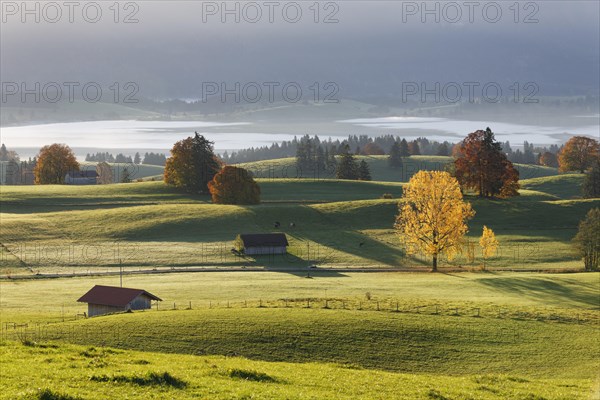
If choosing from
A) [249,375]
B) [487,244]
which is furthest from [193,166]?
[249,375]

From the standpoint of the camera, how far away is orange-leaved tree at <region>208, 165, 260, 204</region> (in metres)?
142

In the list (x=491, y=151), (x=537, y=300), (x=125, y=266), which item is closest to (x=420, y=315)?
(x=537, y=300)

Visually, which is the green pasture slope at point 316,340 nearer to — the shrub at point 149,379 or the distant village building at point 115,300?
the shrub at point 149,379

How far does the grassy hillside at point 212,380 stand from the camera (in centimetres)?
3219

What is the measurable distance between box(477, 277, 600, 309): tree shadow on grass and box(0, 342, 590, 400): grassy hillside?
28.6 meters

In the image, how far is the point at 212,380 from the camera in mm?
35781

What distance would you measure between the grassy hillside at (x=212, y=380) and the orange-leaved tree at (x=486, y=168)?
97667 mm

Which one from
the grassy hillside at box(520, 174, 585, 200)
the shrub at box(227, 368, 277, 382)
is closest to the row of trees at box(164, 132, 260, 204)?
the grassy hillside at box(520, 174, 585, 200)

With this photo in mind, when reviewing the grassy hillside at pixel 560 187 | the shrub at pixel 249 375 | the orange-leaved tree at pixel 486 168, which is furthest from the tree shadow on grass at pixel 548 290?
the grassy hillside at pixel 560 187

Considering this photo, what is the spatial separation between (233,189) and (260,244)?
40.4m

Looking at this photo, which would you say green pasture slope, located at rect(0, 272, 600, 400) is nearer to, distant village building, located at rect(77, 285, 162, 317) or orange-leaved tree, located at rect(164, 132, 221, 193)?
distant village building, located at rect(77, 285, 162, 317)

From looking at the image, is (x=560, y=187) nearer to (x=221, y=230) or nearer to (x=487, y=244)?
(x=487, y=244)

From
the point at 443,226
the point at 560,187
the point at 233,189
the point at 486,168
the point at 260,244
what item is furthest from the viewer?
the point at 560,187

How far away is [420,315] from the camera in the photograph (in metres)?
60.9
